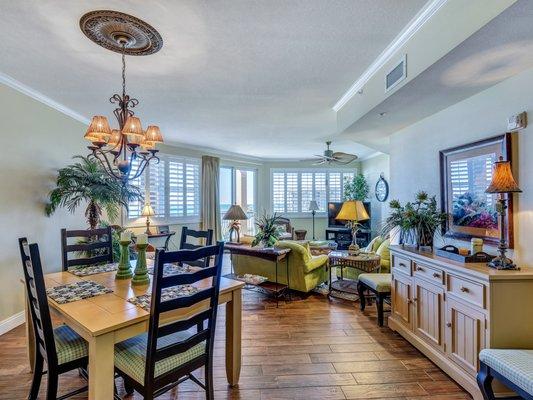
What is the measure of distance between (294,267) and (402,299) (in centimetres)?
154

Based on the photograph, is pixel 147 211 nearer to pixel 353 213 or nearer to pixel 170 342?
pixel 353 213

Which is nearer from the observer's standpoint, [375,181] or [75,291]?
[75,291]

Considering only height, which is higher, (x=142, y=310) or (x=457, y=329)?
(x=142, y=310)

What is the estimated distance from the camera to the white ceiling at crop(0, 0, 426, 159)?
1.97 metres

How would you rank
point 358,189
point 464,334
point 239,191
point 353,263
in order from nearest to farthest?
1. point 464,334
2. point 353,263
3. point 358,189
4. point 239,191

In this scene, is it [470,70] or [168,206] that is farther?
[168,206]

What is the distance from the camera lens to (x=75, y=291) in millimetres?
2008

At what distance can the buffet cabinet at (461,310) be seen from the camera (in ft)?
6.59

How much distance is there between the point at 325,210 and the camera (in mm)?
8938

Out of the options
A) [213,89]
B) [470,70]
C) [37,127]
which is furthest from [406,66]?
[37,127]

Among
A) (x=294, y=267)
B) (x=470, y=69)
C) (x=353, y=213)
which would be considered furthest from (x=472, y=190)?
(x=294, y=267)

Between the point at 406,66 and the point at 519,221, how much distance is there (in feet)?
4.92

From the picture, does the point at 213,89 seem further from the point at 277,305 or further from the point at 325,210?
the point at 325,210

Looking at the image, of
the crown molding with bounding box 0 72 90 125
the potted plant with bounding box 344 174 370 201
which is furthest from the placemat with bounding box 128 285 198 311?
the potted plant with bounding box 344 174 370 201
